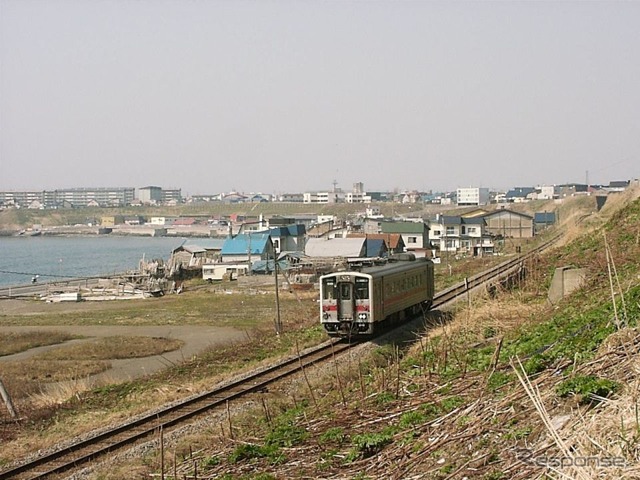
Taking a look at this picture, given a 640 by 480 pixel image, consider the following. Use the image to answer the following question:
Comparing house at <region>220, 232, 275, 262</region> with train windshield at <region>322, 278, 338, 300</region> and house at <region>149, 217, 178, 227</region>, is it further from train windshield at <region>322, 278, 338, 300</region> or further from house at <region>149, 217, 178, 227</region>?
house at <region>149, 217, 178, 227</region>

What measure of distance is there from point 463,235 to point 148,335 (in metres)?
40.8

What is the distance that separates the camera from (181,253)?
6450 centimetres

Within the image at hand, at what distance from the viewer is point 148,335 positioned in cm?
3048

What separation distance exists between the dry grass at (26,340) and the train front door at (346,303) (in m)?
14.7

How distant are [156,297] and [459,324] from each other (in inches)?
1487

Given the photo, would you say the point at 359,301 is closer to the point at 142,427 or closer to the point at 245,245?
the point at 142,427

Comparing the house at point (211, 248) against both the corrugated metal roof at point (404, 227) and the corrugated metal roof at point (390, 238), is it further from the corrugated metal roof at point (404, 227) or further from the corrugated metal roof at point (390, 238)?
the corrugated metal roof at point (404, 227)

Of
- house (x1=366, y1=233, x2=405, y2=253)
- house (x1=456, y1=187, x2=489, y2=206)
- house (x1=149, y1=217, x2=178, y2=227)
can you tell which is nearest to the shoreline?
house (x1=149, y1=217, x2=178, y2=227)

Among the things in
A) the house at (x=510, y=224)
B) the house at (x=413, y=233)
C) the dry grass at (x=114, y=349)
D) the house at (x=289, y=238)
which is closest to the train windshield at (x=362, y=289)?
the dry grass at (x=114, y=349)

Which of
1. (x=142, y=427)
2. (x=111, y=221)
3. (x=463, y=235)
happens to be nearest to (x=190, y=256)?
(x=463, y=235)

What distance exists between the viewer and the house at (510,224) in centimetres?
7100

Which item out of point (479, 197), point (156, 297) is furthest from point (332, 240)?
point (479, 197)

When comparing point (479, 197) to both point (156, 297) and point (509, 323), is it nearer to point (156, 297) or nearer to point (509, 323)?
point (156, 297)

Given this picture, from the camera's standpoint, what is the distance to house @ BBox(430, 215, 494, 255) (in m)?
64.6
